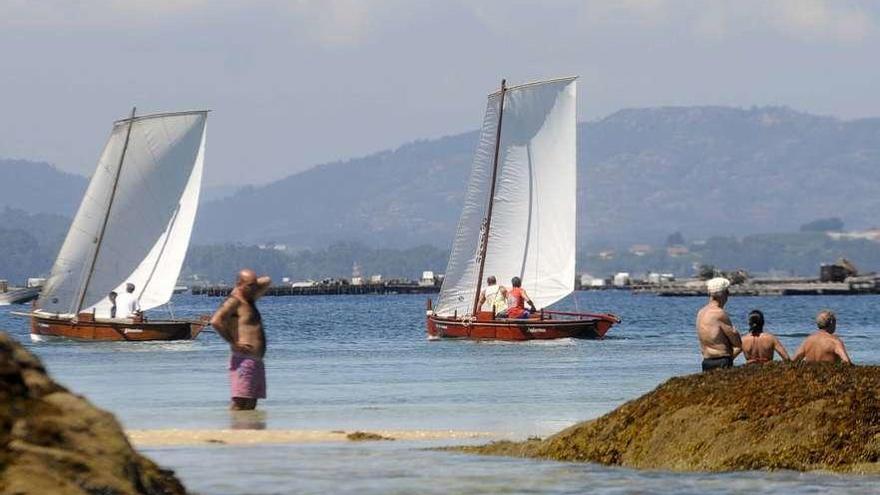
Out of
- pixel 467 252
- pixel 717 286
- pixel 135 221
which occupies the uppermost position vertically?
pixel 135 221

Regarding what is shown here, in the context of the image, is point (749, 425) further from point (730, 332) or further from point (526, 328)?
point (526, 328)

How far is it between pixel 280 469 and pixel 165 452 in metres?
2.30

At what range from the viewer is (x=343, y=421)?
89.3ft

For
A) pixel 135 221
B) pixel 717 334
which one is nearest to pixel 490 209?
pixel 135 221

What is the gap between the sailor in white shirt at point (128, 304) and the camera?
68.8 meters

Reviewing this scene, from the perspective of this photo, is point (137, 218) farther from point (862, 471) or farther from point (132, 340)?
point (862, 471)

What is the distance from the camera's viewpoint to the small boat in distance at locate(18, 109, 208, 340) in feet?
229

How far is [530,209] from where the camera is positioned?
222 feet

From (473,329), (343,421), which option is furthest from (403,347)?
(343,421)

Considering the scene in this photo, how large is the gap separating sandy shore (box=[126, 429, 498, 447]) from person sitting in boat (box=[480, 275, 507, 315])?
38.4 metres

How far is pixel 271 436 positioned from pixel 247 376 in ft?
5.75

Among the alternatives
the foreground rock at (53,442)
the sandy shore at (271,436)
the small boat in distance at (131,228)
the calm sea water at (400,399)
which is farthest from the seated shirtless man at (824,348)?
the small boat in distance at (131,228)

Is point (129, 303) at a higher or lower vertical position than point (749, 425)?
higher

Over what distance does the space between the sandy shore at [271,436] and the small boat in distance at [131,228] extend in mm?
45909
